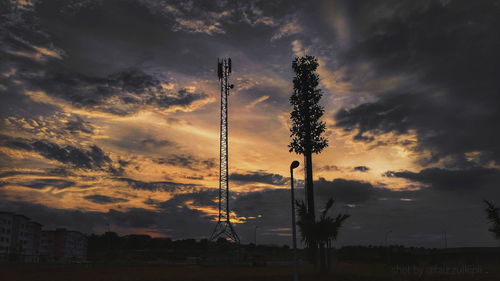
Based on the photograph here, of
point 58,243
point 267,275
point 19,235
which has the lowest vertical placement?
point 58,243

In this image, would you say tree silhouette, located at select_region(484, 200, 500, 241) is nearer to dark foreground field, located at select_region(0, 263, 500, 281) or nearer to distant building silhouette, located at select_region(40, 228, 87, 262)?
dark foreground field, located at select_region(0, 263, 500, 281)

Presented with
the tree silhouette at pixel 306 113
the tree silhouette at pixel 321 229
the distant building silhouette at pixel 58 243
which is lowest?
the distant building silhouette at pixel 58 243

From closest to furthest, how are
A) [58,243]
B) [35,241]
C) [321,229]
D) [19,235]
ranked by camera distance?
[321,229], [19,235], [35,241], [58,243]

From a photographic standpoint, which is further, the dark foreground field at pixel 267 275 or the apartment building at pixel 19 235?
the apartment building at pixel 19 235

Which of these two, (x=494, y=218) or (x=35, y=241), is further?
(x=35, y=241)

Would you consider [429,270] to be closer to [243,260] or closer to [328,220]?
[328,220]

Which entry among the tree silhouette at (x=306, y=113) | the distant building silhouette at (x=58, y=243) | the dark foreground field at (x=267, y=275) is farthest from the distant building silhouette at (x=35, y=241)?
the tree silhouette at (x=306, y=113)

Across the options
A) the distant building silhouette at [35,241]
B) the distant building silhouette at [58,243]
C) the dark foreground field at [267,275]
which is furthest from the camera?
the distant building silhouette at [58,243]

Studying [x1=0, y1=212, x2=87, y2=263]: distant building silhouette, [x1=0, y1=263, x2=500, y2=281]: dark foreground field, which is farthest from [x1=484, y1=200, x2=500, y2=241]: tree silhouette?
[x1=0, y1=212, x2=87, y2=263]: distant building silhouette

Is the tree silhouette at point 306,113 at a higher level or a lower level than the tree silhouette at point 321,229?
higher

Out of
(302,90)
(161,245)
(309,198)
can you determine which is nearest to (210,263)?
(309,198)

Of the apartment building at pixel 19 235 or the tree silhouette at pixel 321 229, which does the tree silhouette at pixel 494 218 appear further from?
the apartment building at pixel 19 235

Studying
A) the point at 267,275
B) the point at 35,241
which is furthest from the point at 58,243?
the point at 267,275

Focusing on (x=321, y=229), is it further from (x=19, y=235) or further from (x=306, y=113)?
(x=19, y=235)
